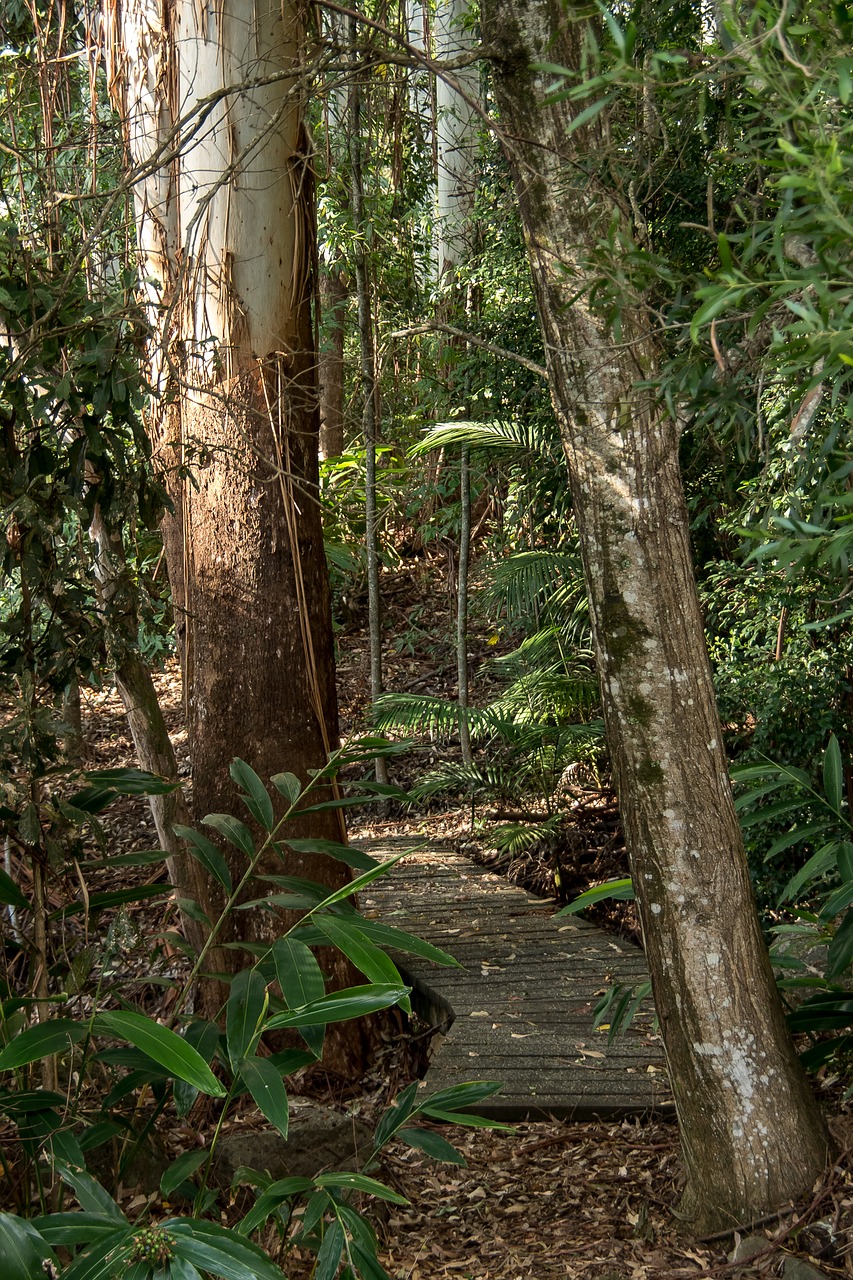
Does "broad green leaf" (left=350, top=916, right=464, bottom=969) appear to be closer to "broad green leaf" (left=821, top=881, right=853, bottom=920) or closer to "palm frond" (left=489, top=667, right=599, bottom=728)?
"broad green leaf" (left=821, top=881, right=853, bottom=920)

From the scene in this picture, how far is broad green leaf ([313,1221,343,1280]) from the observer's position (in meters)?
2.13

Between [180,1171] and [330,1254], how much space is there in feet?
1.24

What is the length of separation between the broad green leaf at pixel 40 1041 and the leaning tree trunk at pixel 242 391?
5.97 ft

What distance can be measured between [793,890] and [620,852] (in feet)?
11.5

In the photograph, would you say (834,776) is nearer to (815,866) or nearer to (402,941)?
(815,866)

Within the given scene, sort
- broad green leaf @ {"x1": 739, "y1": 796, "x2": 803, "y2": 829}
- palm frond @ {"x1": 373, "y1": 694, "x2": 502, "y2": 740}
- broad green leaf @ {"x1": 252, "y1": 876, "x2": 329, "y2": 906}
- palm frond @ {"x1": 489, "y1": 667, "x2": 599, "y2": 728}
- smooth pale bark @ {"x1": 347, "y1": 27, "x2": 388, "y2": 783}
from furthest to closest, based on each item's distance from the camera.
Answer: palm frond @ {"x1": 373, "y1": 694, "x2": 502, "y2": 740}
smooth pale bark @ {"x1": 347, "y1": 27, "x2": 388, "y2": 783}
palm frond @ {"x1": 489, "y1": 667, "x2": 599, "y2": 728}
broad green leaf @ {"x1": 739, "y1": 796, "x2": 803, "y2": 829}
broad green leaf @ {"x1": 252, "y1": 876, "x2": 329, "y2": 906}

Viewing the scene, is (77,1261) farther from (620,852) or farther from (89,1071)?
(620,852)

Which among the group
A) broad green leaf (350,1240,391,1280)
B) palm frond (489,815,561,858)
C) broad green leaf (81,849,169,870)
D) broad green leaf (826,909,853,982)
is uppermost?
broad green leaf (81,849,169,870)

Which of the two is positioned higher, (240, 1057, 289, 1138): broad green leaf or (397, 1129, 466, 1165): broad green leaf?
(240, 1057, 289, 1138): broad green leaf

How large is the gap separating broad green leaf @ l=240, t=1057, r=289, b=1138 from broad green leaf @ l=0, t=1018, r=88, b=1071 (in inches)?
13.8

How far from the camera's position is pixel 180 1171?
2305 millimetres

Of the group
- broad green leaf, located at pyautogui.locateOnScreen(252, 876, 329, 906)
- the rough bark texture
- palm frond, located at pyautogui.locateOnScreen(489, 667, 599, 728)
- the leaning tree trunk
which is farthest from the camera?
palm frond, located at pyautogui.locateOnScreen(489, 667, 599, 728)

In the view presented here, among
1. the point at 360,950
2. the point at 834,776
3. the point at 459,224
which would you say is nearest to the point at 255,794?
the point at 360,950

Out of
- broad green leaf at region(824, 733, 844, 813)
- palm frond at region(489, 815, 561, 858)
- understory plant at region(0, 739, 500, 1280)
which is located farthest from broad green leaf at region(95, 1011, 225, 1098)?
palm frond at region(489, 815, 561, 858)
